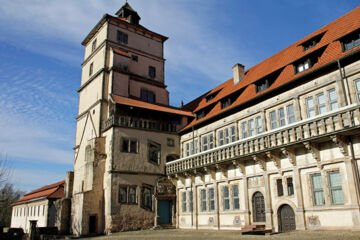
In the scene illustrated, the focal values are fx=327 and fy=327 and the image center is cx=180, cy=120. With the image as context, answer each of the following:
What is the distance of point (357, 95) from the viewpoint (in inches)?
692

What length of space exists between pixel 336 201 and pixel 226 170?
8810 mm

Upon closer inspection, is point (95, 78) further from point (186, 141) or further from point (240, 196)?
point (240, 196)

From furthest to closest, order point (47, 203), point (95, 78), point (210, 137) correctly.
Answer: point (47, 203)
point (95, 78)
point (210, 137)

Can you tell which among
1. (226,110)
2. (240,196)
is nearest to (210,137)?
(226,110)

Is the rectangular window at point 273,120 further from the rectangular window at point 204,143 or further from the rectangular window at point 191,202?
the rectangular window at point 191,202

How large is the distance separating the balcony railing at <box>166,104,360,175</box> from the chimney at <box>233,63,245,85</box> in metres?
8.99

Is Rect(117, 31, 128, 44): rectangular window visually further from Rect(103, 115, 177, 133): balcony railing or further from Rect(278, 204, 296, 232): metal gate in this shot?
Rect(278, 204, 296, 232): metal gate

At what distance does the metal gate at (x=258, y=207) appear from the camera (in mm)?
21188

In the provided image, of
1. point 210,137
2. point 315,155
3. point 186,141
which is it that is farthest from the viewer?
point 186,141

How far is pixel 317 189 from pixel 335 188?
109 centimetres

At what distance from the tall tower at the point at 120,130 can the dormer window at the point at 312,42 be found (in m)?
13.2

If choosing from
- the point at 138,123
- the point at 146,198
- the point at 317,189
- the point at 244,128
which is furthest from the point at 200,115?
the point at 317,189

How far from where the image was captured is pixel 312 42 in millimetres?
23312

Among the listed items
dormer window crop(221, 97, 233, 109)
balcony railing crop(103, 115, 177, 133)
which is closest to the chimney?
dormer window crop(221, 97, 233, 109)
